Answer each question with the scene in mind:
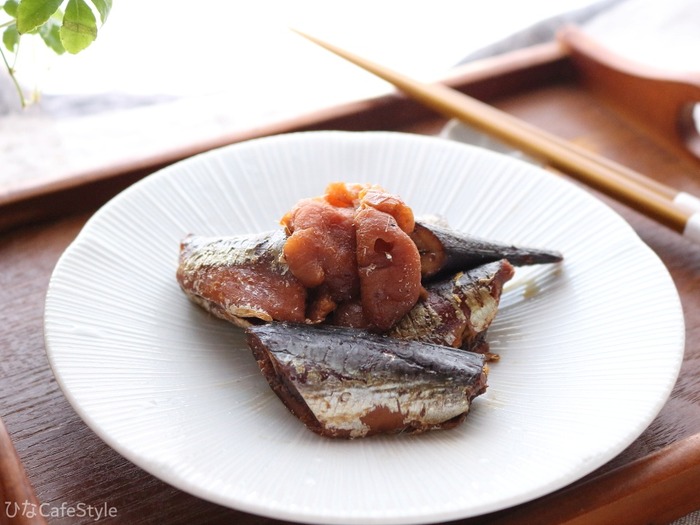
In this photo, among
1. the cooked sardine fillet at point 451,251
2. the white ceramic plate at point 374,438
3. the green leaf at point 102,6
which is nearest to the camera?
the white ceramic plate at point 374,438

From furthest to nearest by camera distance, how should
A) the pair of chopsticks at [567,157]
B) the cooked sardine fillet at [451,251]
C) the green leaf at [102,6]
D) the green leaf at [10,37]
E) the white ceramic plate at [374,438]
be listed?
the pair of chopsticks at [567,157] → the cooked sardine fillet at [451,251] → the green leaf at [10,37] → the green leaf at [102,6] → the white ceramic plate at [374,438]

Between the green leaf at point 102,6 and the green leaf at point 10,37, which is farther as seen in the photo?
the green leaf at point 10,37

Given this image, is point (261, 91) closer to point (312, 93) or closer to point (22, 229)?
point (312, 93)

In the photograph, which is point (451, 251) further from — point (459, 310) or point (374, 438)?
point (374, 438)

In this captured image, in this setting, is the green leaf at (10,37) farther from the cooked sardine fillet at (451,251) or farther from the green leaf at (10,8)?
the cooked sardine fillet at (451,251)

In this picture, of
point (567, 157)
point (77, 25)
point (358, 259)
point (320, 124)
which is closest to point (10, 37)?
point (77, 25)

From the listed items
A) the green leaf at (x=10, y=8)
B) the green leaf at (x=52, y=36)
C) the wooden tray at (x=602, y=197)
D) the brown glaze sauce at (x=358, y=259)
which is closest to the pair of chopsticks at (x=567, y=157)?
the wooden tray at (x=602, y=197)

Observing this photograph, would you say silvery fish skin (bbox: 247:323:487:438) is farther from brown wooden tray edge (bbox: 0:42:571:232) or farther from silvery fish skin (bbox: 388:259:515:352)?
brown wooden tray edge (bbox: 0:42:571:232)

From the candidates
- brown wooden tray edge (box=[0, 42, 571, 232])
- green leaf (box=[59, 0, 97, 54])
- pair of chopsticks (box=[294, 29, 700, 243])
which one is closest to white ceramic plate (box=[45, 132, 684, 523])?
pair of chopsticks (box=[294, 29, 700, 243])

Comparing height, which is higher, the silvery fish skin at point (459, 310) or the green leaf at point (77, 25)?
the green leaf at point (77, 25)
